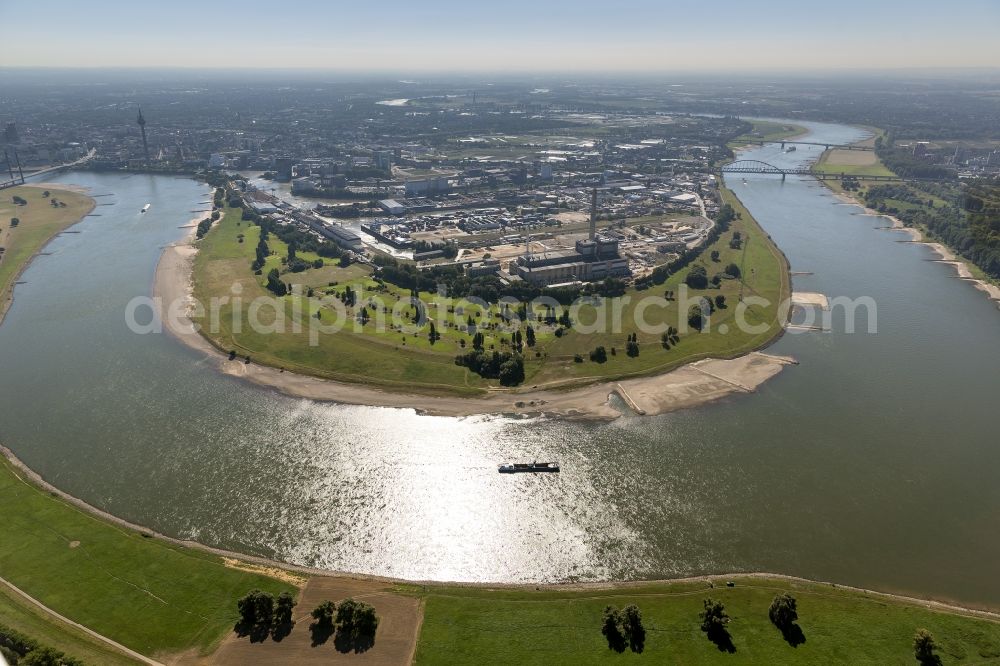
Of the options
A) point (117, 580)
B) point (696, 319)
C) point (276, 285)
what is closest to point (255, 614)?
point (117, 580)

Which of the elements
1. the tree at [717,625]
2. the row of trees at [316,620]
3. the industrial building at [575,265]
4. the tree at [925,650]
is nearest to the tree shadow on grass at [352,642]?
the row of trees at [316,620]

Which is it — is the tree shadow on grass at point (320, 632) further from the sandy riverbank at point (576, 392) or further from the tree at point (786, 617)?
the tree at point (786, 617)

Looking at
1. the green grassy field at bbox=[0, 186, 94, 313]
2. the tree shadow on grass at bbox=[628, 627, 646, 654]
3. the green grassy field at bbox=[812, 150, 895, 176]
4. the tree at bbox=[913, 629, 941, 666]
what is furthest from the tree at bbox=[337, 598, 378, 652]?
the green grassy field at bbox=[812, 150, 895, 176]

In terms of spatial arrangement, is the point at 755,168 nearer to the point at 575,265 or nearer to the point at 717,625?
the point at 575,265

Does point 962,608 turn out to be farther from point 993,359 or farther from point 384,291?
point 384,291

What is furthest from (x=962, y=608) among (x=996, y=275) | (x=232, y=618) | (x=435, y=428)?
(x=996, y=275)

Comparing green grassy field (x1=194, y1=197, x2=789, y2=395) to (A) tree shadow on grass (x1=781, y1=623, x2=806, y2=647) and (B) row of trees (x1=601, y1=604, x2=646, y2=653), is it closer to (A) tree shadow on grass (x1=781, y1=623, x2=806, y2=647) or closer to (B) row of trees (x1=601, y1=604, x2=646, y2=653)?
(B) row of trees (x1=601, y1=604, x2=646, y2=653)
